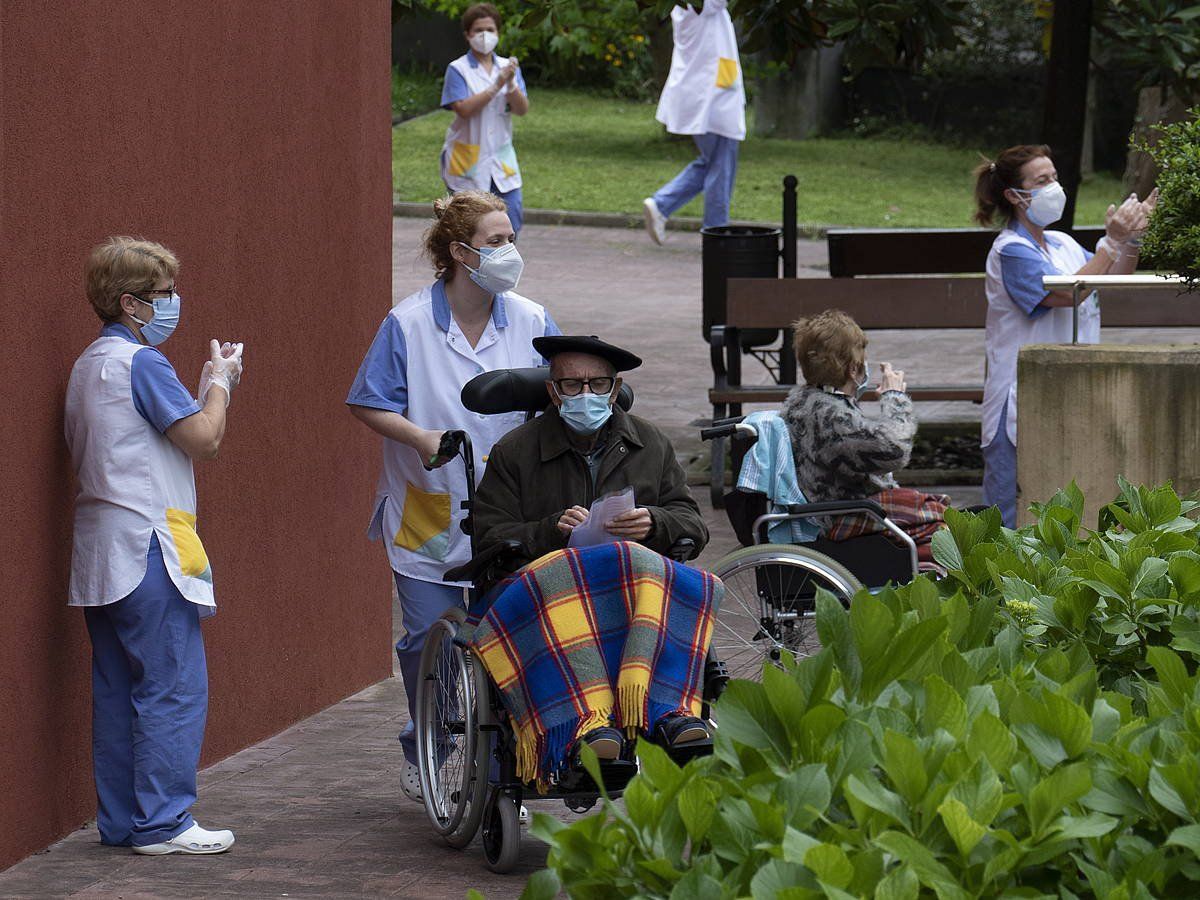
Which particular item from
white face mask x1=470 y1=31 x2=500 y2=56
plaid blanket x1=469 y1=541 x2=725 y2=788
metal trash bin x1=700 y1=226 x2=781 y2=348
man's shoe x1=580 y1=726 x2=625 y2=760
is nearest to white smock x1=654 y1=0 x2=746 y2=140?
white face mask x1=470 y1=31 x2=500 y2=56

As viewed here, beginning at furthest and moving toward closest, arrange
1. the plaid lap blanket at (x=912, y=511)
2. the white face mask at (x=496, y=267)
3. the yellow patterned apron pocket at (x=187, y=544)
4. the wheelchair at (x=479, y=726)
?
the plaid lap blanket at (x=912, y=511) < the white face mask at (x=496, y=267) < the yellow patterned apron pocket at (x=187, y=544) < the wheelchair at (x=479, y=726)

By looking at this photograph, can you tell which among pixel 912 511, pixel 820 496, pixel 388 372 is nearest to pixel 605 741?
pixel 388 372

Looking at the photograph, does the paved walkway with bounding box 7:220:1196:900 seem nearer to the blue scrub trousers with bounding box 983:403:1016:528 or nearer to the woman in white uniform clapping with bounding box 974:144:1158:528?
the blue scrub trousers with bounding box 983:403:1016:528

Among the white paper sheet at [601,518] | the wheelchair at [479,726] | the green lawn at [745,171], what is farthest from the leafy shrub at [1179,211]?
the green lawn at [745,171]

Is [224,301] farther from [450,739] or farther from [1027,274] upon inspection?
[1027,274]

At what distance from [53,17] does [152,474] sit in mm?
1278

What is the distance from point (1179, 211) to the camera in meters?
7.12

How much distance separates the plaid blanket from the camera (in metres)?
4.98

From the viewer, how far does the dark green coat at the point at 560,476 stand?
5.45m

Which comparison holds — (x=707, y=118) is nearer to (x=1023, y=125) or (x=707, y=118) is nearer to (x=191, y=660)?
(x=191, y=660)

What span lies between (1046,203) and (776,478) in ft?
6.94

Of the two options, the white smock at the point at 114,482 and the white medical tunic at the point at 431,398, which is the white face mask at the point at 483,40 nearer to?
the white medical tunic at the point at 431,398

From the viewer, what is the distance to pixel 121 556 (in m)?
5.29

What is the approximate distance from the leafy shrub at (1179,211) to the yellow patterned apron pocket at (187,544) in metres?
3.67
